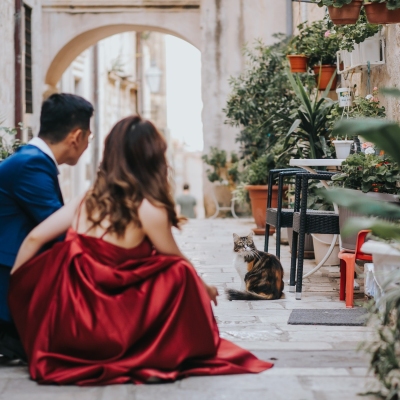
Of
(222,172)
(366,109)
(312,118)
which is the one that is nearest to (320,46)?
(312,118)

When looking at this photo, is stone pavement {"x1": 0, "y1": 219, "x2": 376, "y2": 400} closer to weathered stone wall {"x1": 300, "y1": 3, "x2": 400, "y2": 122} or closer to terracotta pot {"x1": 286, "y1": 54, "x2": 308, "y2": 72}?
weathered stone wall {"x1": 300, "y1": 3, "x2": 400, "y2": 122}

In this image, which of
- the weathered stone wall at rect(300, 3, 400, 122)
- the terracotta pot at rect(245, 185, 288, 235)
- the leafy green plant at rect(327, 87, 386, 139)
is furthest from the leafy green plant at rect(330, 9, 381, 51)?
the terracotta pot at rect(245, 185, 288, 235)

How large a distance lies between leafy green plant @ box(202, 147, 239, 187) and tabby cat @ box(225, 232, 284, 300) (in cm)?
785

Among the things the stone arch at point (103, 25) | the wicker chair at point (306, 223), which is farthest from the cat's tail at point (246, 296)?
the stone arch at point (103, 25)

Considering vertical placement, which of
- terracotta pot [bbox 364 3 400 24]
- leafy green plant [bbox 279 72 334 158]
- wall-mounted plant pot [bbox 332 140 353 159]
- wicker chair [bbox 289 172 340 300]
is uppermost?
terracotta pot [bbox 364 3 400 24]

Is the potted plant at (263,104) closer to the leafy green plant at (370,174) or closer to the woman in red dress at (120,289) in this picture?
the leafy green plant at (370,174)

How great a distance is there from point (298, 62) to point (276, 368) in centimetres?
584

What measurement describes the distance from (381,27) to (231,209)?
7573 mm

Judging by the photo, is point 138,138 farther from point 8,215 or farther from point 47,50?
point 47,50

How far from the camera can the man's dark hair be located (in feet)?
12.9

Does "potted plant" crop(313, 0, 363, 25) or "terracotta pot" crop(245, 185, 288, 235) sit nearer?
"potted plant" crop(313, 0, 363, 25)

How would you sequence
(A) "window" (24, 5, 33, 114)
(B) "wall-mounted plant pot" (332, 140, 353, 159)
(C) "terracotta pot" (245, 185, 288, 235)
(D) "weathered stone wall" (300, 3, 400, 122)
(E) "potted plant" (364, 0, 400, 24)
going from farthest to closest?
(A) "window" (24, 5, 33, 114) → (C) "terracotta pot" (245, 185, 288, 235) → (B) "wall-mounted plant pot" (332, 140, 353, 159) → (D) "weathered stone wall" (300, 3, 400, 122) → (E) "potted plant" (364, 0, 400, 24)

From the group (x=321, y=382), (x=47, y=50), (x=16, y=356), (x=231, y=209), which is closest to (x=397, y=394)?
(x=321, y=382)

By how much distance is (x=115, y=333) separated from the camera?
3.49 metres
